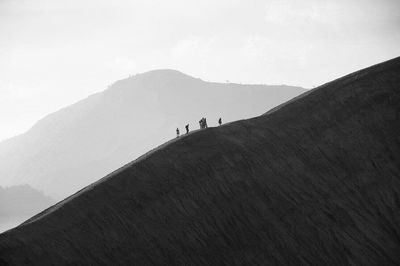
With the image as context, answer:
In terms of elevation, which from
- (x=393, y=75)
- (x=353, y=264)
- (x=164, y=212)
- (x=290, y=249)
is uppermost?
(x=393, y=75)

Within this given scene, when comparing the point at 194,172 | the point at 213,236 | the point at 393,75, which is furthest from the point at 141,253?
the point at 393,75

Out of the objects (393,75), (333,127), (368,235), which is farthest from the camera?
(393,75)

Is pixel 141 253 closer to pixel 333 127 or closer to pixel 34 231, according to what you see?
pixel 34 231

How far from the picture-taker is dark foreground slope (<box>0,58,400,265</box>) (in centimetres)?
3094

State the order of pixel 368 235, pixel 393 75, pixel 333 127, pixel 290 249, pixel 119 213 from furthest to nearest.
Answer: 1. pixel 393 75
2. pixel 333 127
3. pixel 368 235
4. pixel 290 249
5. pixel 119 213

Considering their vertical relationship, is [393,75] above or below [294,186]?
above

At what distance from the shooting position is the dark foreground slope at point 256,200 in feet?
102

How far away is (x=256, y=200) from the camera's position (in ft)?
123

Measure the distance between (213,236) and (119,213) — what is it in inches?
269

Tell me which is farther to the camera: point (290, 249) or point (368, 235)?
point (368, 235)

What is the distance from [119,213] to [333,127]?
75.4 feet

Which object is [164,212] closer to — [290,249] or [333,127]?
[290,249]

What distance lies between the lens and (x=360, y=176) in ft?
140

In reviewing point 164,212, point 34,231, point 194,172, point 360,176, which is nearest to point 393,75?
point 360,176
